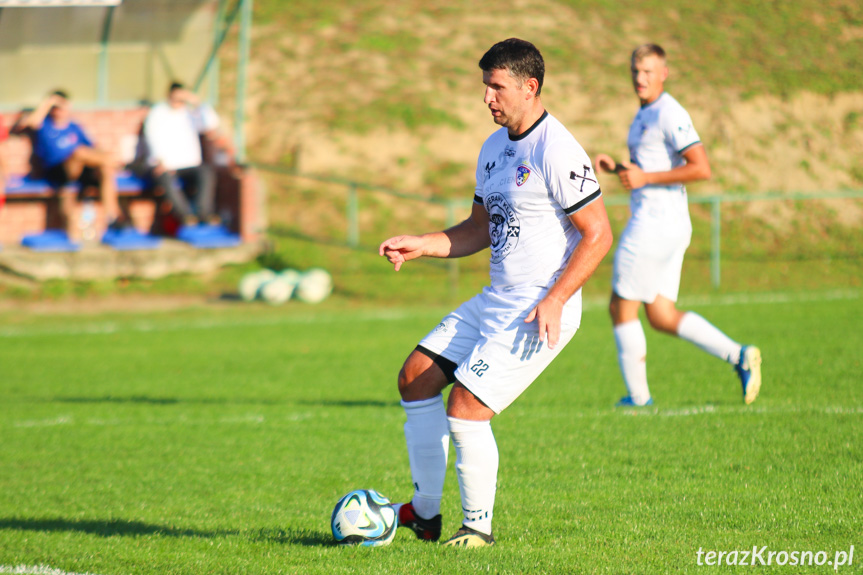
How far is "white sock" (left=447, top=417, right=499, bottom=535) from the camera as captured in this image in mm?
4156

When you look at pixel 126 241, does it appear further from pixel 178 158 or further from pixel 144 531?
pixel 144 531

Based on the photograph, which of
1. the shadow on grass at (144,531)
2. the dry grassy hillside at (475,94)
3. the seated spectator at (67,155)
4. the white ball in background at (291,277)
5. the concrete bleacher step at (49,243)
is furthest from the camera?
the dry grassy hillside at (475,94)

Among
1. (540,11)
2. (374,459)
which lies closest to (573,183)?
(374,459)

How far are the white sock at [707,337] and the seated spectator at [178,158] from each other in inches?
443

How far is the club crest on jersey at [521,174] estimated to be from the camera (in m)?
4.14

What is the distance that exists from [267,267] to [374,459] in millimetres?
11299

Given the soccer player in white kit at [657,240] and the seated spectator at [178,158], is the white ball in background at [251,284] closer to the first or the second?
the seated spectator at [178,158]

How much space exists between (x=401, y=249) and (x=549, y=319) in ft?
2.66

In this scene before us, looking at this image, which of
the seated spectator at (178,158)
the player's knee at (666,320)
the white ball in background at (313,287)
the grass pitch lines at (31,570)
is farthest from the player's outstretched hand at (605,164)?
the seated spectator at (178,158)

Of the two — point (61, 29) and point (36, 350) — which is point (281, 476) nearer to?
point (36, 350)

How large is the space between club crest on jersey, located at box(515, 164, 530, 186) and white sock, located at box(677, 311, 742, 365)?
3.36m

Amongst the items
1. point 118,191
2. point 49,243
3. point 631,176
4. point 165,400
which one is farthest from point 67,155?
point 631,176

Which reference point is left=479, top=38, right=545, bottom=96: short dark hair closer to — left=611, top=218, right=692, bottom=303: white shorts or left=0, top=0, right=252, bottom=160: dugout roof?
left=611, top=218, right=692, bottom=303: white shorts

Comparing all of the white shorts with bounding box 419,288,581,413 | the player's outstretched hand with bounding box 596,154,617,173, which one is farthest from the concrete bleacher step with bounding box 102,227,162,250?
the white shorts with bounding box 419,288,581,413
